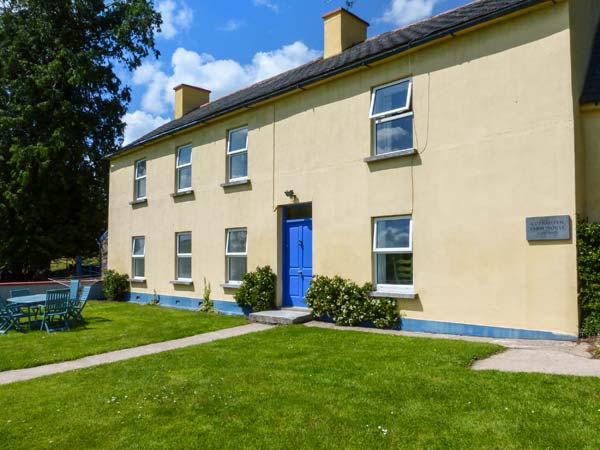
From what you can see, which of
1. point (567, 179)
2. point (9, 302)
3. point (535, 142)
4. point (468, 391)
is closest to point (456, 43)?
point (535, 142)

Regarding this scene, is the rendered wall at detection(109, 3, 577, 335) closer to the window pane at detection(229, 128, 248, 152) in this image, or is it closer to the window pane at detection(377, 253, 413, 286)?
the window pane at detection(377, 253, 413, 286)

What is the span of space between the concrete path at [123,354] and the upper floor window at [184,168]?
22.3 feet

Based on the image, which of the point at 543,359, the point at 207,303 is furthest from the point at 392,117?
the point at 207,303

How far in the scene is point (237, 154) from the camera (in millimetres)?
14211

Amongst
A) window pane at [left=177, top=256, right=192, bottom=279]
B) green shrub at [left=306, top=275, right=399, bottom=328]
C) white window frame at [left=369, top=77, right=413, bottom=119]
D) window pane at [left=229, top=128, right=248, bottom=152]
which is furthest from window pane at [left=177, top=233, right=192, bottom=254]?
white window frame at [left=369, top=77, right=413, bottom=119]

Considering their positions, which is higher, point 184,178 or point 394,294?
point 184,178

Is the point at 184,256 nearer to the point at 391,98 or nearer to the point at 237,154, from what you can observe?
the point at 237,154

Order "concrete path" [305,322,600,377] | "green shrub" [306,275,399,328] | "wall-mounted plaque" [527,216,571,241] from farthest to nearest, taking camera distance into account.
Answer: "green shrub" [306,275,399,328] → "wall-mounted plaque" [527,216,571,241] → "concrete path" [305,322,600,377]

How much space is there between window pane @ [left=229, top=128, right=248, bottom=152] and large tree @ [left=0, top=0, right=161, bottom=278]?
1277 centimetres

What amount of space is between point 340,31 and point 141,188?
9.90 meters

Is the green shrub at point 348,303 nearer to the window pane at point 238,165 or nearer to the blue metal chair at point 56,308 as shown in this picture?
the window pane at point 238,165

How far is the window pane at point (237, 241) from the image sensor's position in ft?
45.2

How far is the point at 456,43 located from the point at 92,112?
73.1 ft

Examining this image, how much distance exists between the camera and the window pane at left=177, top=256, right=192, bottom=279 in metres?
15.8
